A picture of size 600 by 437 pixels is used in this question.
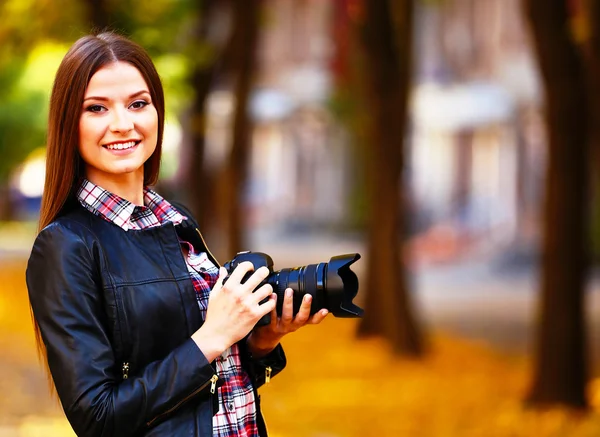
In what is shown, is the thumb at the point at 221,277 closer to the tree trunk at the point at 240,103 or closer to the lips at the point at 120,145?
the lips at the point at 120,145

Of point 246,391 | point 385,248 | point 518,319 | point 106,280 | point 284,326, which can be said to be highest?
point 106,280

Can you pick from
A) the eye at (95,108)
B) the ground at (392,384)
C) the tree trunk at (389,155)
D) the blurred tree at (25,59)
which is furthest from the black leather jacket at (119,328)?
the blurred tree at (25,59)

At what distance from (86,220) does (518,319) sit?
12.6 meters

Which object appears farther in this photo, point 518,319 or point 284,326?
point 518,319

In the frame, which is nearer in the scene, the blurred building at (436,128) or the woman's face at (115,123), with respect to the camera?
the woman's face at (115,123)

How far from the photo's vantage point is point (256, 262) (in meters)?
2.20

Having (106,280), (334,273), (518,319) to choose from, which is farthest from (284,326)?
(518,319)

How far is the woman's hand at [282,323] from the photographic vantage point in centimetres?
221

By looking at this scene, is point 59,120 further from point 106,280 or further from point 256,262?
point 256,262

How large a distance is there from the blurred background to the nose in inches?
28.3

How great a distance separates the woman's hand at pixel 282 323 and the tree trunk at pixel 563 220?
5639 mm

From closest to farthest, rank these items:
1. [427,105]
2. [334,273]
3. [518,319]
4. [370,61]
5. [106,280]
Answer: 1. [106,280]
2. [334,273]
3. [370,61]
4. [518,319]
5. [427,105]

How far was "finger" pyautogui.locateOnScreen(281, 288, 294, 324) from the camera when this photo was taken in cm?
221

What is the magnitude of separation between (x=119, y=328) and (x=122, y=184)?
370 mm
